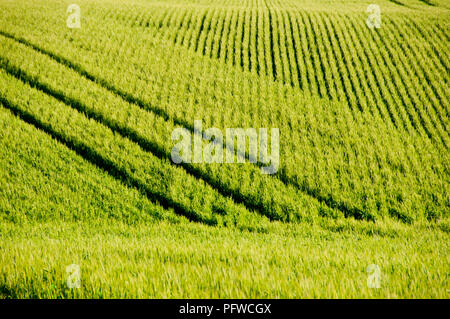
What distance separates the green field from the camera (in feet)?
9.74

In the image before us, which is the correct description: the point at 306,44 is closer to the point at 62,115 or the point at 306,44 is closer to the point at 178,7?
the point at 178,7

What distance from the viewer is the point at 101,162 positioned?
24.5 feet

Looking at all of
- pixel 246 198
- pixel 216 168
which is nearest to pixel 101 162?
pixel 216 168

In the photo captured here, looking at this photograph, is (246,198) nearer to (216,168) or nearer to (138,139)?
(216,168)

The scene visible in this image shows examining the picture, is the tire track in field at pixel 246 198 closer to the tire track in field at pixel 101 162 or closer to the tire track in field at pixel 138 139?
the tire track in field at pixel 138 139

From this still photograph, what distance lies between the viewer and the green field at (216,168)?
2.97m

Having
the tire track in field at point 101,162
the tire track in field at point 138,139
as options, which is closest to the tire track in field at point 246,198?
the tire track in field at point 138,139

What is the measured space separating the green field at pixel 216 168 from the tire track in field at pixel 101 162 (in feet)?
0.13

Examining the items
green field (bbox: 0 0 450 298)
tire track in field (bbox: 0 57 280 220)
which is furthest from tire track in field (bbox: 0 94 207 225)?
tire track in field (bbox: 0 57 280 220)

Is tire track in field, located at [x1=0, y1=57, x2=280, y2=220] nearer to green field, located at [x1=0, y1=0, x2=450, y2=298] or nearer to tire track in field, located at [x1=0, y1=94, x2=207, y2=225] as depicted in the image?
green field, located at [x1=0, y1=0, x2=450, y2=298]

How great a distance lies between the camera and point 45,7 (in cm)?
1859

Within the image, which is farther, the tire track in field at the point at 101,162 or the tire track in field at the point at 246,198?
the tire track in field at the point at 246,198

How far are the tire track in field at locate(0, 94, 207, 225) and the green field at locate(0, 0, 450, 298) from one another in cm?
4
